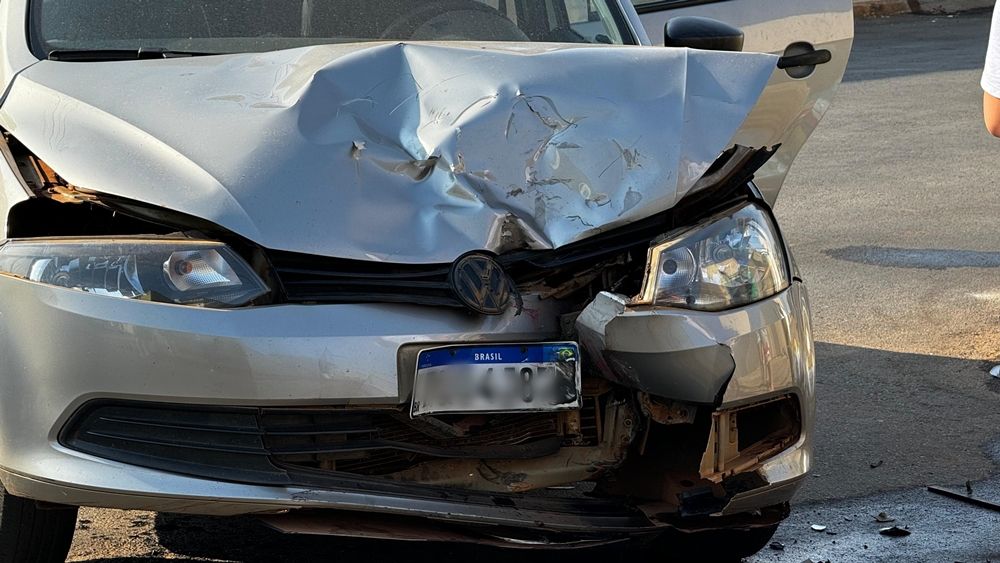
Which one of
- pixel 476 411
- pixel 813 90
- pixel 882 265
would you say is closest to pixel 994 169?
pixel 882 265

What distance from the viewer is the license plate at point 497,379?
8.70 ft

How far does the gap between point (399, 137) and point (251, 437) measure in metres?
0.78

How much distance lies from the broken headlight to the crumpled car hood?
106 millimetres

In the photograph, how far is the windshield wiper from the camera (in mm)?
3475

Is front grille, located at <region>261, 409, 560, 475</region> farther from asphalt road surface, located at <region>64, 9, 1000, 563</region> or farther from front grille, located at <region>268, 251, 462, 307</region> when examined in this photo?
asphalt road surface, located at <region>64, 9, 1000, 563</region>

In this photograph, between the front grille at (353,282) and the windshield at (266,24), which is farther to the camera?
the windshield at (266,24)

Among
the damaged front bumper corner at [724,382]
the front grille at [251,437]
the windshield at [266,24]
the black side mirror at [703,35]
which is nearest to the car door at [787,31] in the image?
the black side mirror at [703,35]

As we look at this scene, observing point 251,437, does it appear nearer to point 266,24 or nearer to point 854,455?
point 266,24

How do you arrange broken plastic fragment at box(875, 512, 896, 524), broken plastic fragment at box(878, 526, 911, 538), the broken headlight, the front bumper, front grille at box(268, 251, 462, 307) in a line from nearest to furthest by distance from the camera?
the front bumper
front grille at box(268, 251, 462, 307)
the broken headlight
broken plastic fragment at box(878, 526, 911, 538)
broken plastic fragment at box(875, 512, 896, 524)

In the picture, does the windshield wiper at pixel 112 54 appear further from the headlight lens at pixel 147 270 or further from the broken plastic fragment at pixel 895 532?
the broken plastic fragment at pixel 895 532

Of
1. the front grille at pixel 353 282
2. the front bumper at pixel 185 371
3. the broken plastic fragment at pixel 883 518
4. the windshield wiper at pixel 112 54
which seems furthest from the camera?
the broken plastic fragment at pixel 883 518

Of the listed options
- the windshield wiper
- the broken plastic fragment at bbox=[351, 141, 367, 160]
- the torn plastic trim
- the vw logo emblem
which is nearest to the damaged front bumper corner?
the torn plastic trim

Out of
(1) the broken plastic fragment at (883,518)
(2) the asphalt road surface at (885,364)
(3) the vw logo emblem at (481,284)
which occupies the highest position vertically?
(3) the vw logo emblem at (481,284)

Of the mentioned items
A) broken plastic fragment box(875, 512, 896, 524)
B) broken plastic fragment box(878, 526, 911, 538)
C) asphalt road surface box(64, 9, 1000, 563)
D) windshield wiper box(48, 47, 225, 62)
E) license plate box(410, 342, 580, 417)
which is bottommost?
asphalt road surface box(64, 9, 1000, 563)
